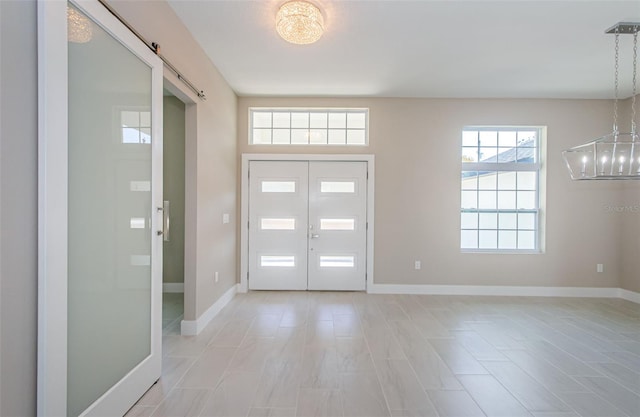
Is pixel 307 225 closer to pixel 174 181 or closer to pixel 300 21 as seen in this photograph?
pixel 174 181

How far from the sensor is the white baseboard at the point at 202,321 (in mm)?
3166

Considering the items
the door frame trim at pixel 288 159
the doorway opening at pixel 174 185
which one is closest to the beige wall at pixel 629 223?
the door frame trim at pixel 288 159

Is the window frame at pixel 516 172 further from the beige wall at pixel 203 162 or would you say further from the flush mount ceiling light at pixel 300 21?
the beige wall at pixel 203 162

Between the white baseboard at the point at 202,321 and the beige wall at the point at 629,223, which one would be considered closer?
the white baseboard at the point at 202,321

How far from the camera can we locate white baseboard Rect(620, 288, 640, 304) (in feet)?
14.3

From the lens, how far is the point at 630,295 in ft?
14.6

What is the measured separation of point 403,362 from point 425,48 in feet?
10.2

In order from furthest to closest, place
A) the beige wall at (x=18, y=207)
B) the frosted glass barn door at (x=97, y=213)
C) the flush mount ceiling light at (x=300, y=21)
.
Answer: the flush mount ceiling light at (x=300, y=21) → the frosted glass barn door at (x=97, y=213) → the beige wall at (x=18, y=207)

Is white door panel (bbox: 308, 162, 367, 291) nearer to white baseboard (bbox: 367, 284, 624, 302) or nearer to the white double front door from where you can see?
the white double front door

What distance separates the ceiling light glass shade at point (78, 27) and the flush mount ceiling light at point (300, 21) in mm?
1376

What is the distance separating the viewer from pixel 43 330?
4.37 ft

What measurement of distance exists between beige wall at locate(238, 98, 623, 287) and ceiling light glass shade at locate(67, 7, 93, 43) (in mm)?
3123

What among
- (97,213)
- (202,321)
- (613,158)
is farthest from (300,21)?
(202,321)

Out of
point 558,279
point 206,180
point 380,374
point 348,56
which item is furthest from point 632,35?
point 206,180
